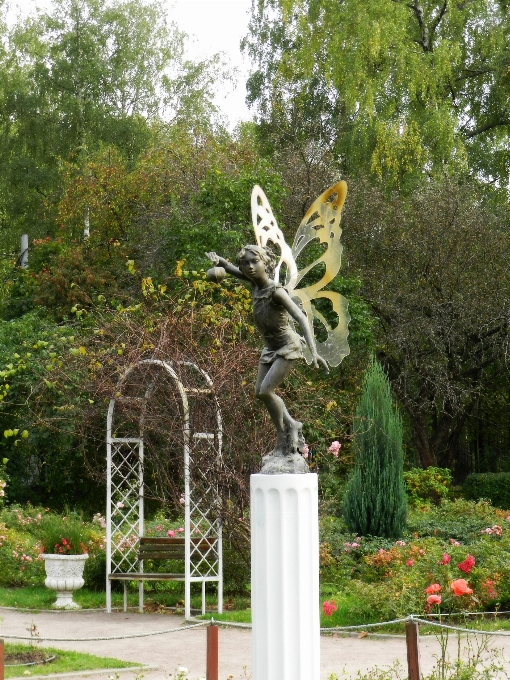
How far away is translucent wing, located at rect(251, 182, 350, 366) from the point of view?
6504mm

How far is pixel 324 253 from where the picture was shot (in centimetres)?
724

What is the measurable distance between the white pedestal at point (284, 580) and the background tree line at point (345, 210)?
9979 mm

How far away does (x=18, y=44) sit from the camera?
31359 millimetres

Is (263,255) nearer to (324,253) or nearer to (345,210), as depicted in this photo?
(324,253)

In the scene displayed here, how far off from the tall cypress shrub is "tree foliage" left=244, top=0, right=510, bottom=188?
879 cm

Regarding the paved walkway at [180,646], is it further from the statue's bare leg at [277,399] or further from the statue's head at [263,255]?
the statue's head at [263,255]

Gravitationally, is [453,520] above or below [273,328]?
below

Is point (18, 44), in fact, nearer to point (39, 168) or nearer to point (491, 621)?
point (39, 168)

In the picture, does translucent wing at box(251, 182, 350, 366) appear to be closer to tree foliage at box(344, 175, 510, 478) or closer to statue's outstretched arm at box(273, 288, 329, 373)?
statue's outstretched arm at box(273, 288, 329, 373)

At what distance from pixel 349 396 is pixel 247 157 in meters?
6.49

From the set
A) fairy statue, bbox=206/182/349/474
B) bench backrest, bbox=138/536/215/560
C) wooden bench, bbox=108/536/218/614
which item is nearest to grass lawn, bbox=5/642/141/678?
wooden bench, bbox=108/536/218/614

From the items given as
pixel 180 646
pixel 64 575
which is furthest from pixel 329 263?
pixel 64 575

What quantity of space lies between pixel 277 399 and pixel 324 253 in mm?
1678

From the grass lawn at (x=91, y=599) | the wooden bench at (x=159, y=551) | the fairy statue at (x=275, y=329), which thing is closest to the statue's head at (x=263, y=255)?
the fairy statue at (x=275, y=329)
